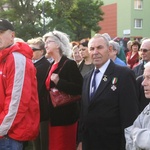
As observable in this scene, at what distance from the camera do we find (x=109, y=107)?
11.0 ft

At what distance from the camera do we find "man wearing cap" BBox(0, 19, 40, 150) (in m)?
3.09

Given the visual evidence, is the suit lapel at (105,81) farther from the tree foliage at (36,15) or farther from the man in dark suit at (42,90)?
the tree foliage at (36,15)

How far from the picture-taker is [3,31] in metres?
3.26

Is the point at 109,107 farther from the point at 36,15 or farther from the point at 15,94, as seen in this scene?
the point at 36,15

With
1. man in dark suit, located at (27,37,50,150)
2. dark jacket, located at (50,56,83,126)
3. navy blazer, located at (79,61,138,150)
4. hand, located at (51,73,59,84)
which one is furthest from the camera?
man in dark suit, located at (27,37,50,150)

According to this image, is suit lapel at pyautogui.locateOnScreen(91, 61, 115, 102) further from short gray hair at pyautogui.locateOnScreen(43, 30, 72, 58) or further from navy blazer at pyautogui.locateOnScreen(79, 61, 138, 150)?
short gray hair at pyautogui.locateOnScreen(43, 30, 72, 58)

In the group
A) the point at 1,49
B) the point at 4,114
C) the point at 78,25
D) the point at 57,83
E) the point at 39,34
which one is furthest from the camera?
the point at 78,25

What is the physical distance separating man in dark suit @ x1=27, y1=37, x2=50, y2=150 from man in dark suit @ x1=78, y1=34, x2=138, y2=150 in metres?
1.12

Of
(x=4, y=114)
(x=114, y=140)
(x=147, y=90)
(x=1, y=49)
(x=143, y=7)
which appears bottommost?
(x=114, y=140)

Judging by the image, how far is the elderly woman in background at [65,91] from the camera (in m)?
4.29

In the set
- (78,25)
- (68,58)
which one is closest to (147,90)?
(68,58)

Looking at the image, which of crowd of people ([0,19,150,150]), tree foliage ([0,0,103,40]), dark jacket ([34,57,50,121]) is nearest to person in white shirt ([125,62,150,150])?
crowd of people ([0,19,150,150])

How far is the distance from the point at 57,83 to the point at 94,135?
0.96 metres

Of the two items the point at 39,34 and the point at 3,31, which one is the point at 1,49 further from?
the point at 39,34
